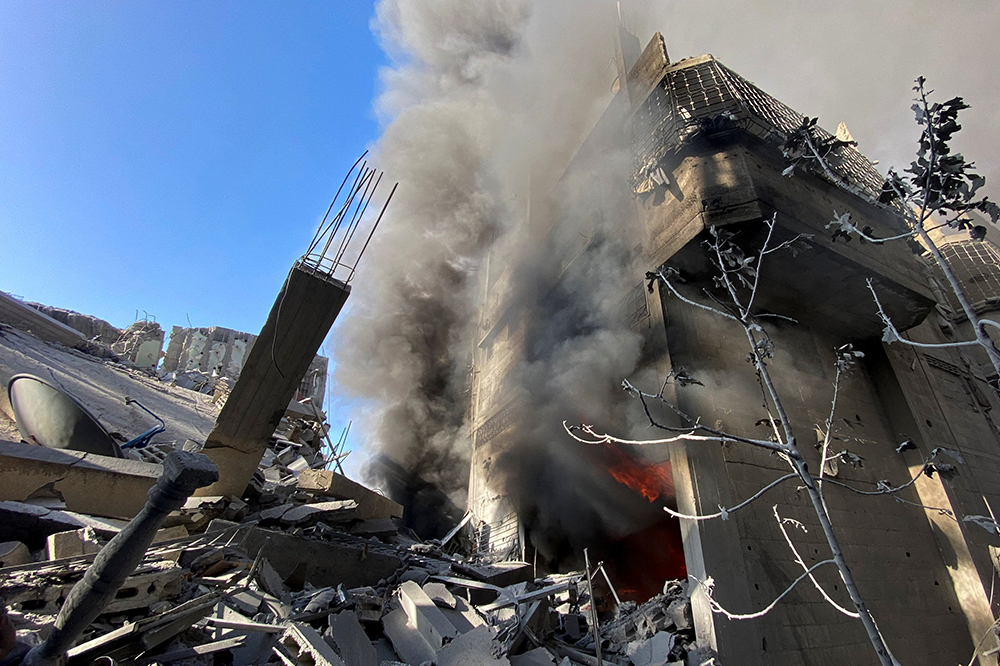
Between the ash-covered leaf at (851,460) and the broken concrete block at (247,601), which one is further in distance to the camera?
the ash-covered leaf at (851,460)

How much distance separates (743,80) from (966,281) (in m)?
11.0

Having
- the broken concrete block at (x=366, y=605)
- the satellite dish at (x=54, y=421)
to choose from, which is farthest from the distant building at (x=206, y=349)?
the broken concrete block at (x=366, y=605)

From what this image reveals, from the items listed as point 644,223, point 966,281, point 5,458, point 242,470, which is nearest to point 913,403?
point 644,223

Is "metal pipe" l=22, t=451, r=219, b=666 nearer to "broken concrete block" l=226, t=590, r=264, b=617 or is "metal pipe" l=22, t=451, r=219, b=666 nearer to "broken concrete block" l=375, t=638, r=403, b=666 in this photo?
"broken concrete block" l=226, t=590, r=264, b=617

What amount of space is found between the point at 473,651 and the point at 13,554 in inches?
145

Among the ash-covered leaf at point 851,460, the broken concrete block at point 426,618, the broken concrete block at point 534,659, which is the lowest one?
the ash-covered leaf at point 851,460

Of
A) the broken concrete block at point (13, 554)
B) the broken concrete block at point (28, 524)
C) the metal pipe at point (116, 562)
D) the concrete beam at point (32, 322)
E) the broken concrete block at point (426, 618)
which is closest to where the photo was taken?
the metal pipe at point (116, 562)

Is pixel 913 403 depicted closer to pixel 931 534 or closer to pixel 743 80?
pixel 931 534

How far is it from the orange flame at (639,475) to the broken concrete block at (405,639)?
6.33 m

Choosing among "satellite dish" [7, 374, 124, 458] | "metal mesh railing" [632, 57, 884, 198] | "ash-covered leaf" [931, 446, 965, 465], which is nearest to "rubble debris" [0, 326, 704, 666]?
"satellite dish" [7, 374, 124, 458]

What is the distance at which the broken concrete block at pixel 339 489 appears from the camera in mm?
7125

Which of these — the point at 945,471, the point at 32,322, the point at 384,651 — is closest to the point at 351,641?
the point at 384,651

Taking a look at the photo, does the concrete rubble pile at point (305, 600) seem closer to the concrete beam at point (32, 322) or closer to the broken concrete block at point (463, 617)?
the broken concrete block at point (463, 617)

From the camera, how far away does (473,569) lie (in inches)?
279
